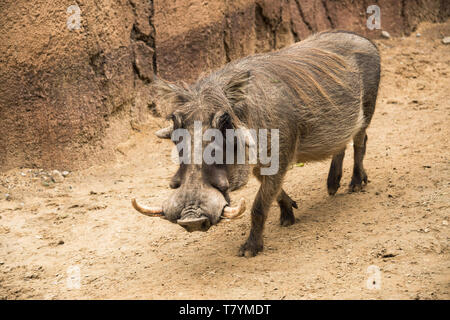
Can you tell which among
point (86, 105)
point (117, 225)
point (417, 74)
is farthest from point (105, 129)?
point (417, 74)

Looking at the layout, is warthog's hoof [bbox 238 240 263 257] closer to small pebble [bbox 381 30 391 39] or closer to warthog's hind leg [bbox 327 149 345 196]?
warthog's hind leg [bbox 327 149 345 196]

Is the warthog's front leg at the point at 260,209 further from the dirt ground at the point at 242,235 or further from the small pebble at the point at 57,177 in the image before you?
the small pebble at the point at 57,177

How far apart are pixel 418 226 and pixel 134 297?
5.84ft

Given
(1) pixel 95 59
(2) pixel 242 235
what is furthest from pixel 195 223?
(1) pixel 95 59

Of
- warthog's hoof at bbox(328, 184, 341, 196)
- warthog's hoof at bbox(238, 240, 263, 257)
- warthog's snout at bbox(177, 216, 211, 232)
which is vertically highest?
warthog's snout at bbox(177, 216, 211, 232)

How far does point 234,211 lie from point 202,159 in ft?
1.03

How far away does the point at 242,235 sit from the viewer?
12.3ft

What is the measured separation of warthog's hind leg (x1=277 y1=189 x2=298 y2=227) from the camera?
12.3 ft

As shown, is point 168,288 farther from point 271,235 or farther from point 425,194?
point 425,194

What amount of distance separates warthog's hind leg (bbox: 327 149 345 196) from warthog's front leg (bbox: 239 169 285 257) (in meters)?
1.01

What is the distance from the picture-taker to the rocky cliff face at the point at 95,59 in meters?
4.56

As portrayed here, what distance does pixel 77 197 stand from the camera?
455cm

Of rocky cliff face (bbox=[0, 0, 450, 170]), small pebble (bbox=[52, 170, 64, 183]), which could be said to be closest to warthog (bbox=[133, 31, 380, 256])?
rocky cliff face (bbox=[0, 0, 450, 170])

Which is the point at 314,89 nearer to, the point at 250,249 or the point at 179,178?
the point at 250,249
